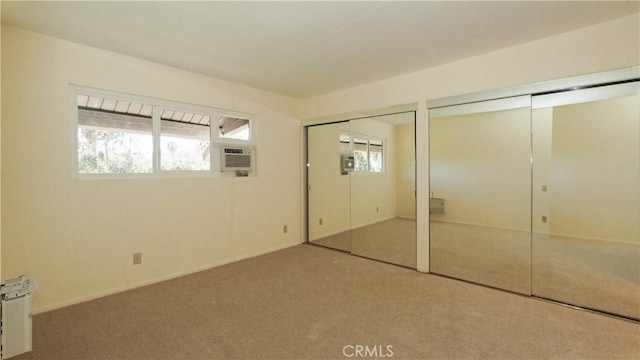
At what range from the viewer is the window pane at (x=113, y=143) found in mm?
2670

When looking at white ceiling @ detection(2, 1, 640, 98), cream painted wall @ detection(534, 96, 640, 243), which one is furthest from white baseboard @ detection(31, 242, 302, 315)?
cream painted wall @ detection(534, 96, 640, 243)

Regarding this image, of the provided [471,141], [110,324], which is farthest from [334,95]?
[110,324]

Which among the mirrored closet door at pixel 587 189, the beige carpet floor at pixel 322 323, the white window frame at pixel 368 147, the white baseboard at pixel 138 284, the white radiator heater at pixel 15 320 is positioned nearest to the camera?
the white radiator heater at pixel 15 320

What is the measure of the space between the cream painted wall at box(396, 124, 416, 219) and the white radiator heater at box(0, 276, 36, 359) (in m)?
3.61

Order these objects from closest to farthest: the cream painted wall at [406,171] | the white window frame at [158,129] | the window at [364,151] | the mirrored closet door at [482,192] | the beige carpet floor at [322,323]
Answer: the beige carpet floor at [322,323] → the white window frame at [158,129] → the mirrored closet door at [482,192] → the cream painted wall at [406,171] → the window at [364,151]

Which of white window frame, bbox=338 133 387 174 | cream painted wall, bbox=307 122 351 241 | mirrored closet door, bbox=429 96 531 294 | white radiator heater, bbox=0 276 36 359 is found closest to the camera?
white radiator heater, bbox=0 276 36 359

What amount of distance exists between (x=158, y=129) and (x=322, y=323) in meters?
2.69

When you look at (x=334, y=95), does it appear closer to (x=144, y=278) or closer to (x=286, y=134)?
(x=286, y=134)

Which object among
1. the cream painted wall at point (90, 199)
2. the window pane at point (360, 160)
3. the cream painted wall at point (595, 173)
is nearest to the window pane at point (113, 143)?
the cream painted wall at point (90, 199)

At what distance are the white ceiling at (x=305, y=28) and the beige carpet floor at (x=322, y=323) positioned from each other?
243 centimetres

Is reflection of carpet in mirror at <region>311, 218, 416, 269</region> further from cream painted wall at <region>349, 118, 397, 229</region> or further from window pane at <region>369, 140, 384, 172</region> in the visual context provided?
window pane at <region>369, 140, 384, 172</region>

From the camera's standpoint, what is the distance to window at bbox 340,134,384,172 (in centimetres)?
425

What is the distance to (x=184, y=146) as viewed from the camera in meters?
3.36

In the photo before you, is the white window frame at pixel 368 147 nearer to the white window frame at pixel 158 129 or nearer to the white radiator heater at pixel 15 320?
the white window frame at pixel 158 129
